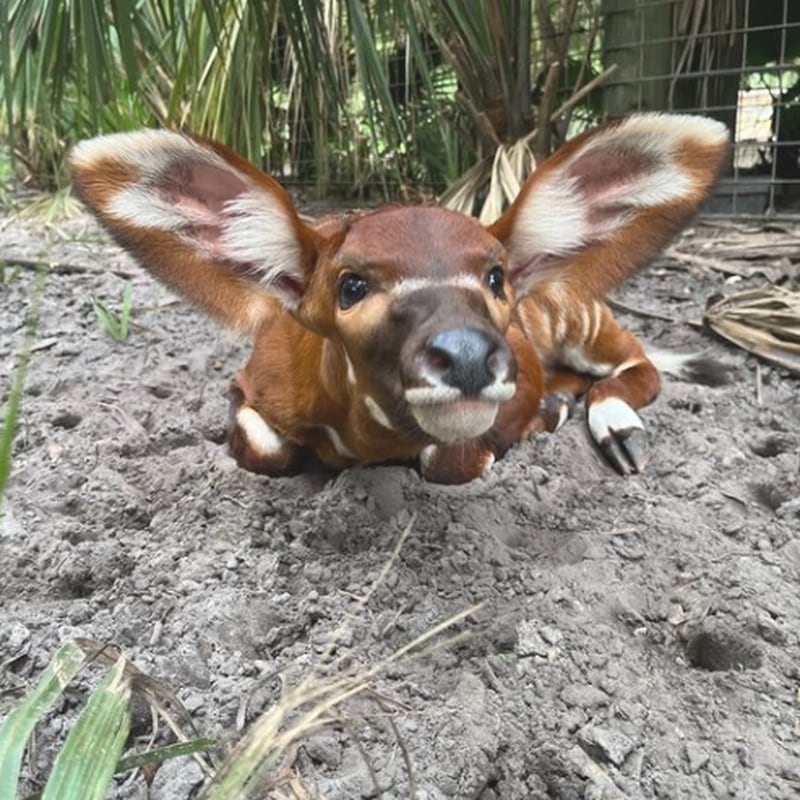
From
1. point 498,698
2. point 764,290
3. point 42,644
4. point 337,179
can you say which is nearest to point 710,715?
point 498,698

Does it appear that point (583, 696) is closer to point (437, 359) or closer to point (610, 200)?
point (437, 359)

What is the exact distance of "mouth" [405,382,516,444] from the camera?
2031 mm

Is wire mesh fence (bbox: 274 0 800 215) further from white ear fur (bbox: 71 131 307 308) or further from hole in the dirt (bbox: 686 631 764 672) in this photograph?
hole in the dirt (bbox: 686 631 764 672)

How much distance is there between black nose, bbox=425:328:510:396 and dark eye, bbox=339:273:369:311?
36cm

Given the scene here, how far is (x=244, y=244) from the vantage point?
8.36 feet

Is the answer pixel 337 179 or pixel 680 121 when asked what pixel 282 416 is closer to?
Answer: pixel 680 121

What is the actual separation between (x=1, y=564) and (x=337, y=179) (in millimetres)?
5744

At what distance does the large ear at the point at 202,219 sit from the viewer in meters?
2.39

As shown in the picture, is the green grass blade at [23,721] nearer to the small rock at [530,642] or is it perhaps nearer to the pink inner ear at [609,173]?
the small rock at [530,642]

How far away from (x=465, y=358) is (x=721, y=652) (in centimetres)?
86

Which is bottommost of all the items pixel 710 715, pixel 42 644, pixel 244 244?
pixel 710 715

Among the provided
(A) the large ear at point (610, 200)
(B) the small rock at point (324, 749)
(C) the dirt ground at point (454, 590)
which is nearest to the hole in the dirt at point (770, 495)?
(C) the dirt ground at point (454, 590)

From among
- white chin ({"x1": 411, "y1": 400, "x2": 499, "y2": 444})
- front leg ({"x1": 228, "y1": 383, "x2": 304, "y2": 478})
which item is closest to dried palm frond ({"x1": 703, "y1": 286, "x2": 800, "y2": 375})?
front leg ({"x1": 228, "y1": 383, "x2": 304, "y2": 478})

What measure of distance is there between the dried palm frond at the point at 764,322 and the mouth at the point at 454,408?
2.02 metres
